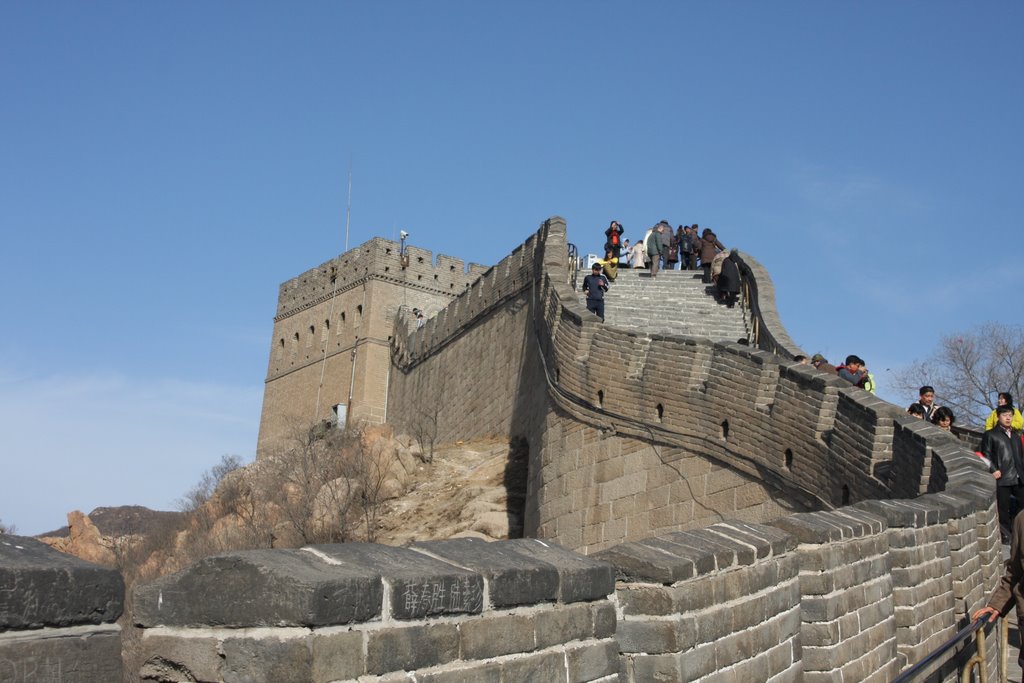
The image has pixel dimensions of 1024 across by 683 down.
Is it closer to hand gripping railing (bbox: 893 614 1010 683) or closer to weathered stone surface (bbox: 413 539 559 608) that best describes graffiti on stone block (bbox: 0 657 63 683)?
weathered stone surface (bbox: 413 539 559 608)

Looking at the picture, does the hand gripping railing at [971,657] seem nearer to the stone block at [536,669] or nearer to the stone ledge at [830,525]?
the stone ledge at [830,525]

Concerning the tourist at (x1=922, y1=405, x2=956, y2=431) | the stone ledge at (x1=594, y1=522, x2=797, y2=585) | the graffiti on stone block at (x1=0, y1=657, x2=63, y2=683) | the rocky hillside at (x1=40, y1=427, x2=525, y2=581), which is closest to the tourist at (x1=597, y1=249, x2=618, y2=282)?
the rocky hillside at (x1=40, y1=427, x2=525, y2=581)

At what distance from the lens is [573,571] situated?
3.41 meters

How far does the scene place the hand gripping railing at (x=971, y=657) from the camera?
4963 mm

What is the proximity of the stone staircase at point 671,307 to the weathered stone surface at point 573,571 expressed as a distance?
13189 mm

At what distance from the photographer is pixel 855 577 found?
5801mm

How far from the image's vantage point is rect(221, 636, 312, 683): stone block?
2480 millimetres

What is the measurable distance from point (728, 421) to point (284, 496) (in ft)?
44.3

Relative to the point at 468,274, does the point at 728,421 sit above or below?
below

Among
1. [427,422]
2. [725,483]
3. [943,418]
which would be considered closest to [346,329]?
[427,422]

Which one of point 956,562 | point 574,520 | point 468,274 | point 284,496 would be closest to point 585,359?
point 574,520

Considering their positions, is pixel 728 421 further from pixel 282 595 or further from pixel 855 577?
pixel 282 595

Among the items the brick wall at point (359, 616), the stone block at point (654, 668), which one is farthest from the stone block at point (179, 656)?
the stone block at point (654, 668)

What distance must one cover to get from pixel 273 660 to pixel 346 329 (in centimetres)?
3449
